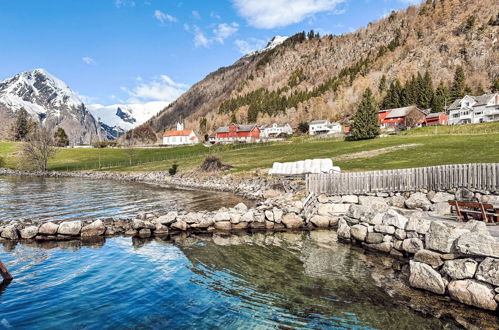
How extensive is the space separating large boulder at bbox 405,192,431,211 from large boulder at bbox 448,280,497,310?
10.5 metres

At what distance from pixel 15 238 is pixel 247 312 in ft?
52.1

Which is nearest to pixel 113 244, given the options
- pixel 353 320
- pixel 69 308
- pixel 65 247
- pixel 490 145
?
pixel 65 247

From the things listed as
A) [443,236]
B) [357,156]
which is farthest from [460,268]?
[357,156]

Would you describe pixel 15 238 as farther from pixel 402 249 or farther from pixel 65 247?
pixel 402 249

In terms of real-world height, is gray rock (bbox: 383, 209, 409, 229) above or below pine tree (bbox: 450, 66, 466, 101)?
below

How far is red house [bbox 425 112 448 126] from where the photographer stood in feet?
358

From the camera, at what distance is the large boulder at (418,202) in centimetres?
2065

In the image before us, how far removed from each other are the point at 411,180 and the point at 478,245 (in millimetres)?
12983

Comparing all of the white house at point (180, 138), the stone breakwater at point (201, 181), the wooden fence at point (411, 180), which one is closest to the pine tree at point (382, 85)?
the white house at point (180, 138)

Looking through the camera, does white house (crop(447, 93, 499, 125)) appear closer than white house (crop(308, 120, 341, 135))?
Yes

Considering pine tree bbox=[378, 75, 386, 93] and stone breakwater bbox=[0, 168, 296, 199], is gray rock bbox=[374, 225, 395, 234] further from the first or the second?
pine tree bbox=[378, 75, 386, 93]

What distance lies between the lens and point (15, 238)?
18.3 metres

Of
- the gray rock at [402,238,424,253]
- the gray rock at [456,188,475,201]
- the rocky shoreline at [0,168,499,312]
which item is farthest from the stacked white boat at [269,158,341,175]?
the gray rock at [402,238,424,253]

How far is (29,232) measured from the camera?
18.4 m
